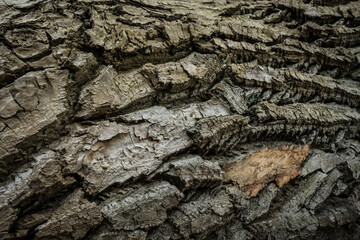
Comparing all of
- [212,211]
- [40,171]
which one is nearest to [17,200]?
[40,171]

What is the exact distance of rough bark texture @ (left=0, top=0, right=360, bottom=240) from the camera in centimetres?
285

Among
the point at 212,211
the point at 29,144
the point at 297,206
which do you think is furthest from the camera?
the point at 297,206

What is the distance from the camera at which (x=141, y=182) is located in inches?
127

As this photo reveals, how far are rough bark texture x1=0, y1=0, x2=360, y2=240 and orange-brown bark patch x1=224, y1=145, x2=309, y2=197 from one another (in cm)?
2

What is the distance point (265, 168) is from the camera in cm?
407

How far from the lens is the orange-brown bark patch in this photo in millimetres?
3830

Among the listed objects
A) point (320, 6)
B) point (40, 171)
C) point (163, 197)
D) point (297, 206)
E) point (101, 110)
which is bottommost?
point (297, 206)

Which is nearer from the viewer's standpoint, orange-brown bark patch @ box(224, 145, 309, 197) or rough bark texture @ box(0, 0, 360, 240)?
rough bark texture @ box(0, 0, 360, 240)

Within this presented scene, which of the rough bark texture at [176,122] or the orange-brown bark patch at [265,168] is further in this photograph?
the orange-brown bark patch at [265,168]

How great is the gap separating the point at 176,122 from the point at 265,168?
1707 mm

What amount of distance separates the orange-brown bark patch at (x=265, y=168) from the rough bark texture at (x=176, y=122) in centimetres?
2

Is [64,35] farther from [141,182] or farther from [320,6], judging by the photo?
[320,6]

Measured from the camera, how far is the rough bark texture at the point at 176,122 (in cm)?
285

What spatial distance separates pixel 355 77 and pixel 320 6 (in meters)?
1.70
